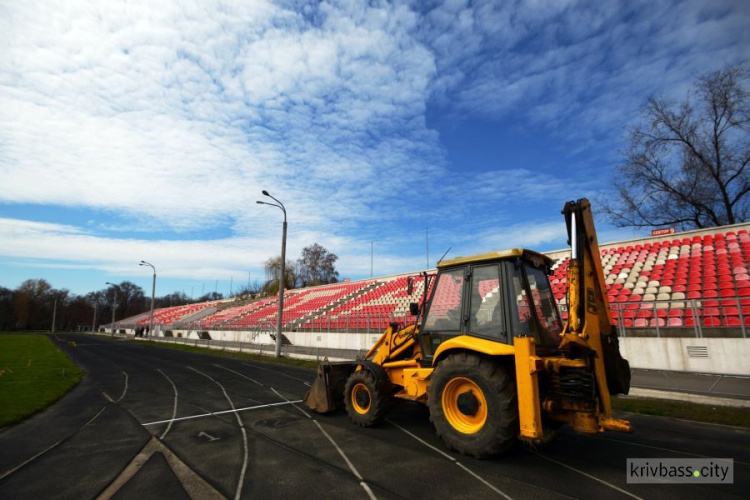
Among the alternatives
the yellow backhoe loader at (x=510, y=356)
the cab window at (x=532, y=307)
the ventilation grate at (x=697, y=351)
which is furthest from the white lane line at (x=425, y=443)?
the ventilation grate at (x=697, y=351)

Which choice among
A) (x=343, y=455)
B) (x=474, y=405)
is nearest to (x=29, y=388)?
(x=343, y=455)

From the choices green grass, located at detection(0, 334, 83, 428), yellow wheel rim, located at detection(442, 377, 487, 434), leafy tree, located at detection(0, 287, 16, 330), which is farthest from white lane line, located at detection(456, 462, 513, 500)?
leafy tree, located at detection(0, 287, 16, 330)

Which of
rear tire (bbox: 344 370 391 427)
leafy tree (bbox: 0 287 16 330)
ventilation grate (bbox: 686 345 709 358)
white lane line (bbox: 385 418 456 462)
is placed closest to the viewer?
white lane line (bbox: 385 418 456 462)

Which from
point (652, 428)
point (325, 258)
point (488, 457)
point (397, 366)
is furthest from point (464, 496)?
point (325, 258)

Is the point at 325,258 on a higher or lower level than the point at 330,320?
higher

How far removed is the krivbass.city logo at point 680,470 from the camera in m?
4.18

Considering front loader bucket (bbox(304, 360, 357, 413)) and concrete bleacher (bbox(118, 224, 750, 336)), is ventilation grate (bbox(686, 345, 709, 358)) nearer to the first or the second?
concrete bleacher (bbox(118, 224, 750, 336))

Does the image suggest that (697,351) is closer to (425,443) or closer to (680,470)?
Answer: (680,470)

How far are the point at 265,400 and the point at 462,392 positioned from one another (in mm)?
6041

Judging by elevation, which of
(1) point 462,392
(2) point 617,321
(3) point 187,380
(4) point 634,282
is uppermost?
(4) point 634,282

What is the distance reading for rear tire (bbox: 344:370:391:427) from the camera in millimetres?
6156

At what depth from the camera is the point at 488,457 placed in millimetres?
4719

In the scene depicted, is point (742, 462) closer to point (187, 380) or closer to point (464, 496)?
point (464, 496)

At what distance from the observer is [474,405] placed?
4.73 metres
